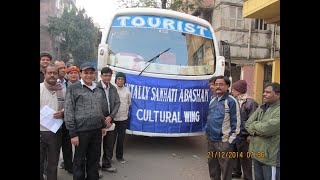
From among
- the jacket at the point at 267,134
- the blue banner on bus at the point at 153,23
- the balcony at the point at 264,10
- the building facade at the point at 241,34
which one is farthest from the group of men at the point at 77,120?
the building facade at the point at 241,34

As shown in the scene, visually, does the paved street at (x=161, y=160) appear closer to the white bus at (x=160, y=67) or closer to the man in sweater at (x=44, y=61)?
the white bus at (x=160, y=67)

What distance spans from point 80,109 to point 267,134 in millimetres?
1943

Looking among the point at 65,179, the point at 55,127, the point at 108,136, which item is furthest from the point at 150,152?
the point at 55,127

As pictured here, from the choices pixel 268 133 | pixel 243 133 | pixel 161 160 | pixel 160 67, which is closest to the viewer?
pixel 268 133

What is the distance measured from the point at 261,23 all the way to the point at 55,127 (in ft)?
46.7

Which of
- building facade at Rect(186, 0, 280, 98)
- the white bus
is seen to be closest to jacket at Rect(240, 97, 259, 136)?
the white bus

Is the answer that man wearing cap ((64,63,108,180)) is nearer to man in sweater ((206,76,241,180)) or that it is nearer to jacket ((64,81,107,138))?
jacket ((64,81,107,138))

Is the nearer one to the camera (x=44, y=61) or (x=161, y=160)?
(x=44, y=61)

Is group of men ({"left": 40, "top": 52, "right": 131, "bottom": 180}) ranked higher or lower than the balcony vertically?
lower

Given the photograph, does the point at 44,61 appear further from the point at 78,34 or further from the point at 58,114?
the point at 78,34

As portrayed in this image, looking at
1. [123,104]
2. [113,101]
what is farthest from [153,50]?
[113,101]

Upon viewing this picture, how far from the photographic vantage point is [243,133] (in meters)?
Result: 3.53

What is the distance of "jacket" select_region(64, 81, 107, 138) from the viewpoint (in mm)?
3006

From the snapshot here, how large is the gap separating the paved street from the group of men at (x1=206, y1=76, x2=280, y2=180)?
2.07ft
